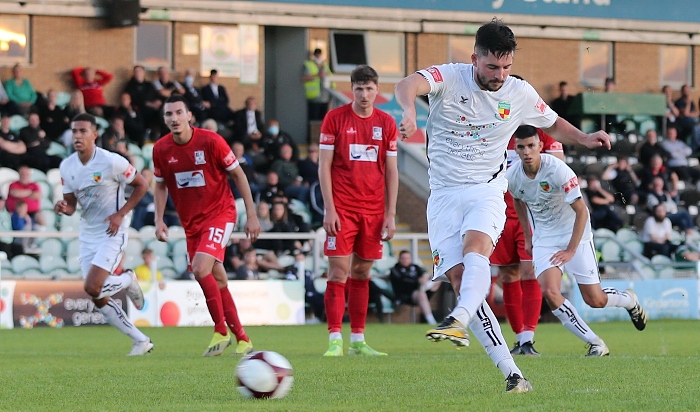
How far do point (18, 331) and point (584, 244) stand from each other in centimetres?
861

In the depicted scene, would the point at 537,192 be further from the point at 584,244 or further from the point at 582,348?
the point at 582,348

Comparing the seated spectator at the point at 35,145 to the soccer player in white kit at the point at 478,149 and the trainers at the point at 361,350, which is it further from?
the soccer player in white kit at the point at 478,149

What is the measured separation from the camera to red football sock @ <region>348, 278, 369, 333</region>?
11.5m

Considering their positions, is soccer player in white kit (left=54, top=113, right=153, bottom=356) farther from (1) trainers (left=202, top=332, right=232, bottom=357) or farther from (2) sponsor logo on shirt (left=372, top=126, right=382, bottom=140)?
(2) sponsor logo on shirt (left=372, top=126, right=382, bottom=140)

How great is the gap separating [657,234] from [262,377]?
17938 mm

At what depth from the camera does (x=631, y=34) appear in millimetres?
30422

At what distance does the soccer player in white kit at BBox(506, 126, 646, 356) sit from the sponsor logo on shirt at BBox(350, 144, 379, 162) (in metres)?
1.32

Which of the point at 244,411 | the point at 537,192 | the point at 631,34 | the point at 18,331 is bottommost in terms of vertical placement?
the point at 18,331

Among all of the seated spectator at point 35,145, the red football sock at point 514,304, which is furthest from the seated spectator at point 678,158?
the red football sock at point 514,304

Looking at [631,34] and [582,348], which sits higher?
[631,34]

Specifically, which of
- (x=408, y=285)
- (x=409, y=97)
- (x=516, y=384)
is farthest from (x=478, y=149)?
(x=408, y=285)

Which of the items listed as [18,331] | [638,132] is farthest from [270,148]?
[638,132]

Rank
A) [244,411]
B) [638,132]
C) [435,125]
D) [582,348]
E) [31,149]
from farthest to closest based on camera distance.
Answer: [638,132], [31,149], [582,348], [435,125], [244,411]

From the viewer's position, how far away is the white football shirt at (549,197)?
34.6ft
